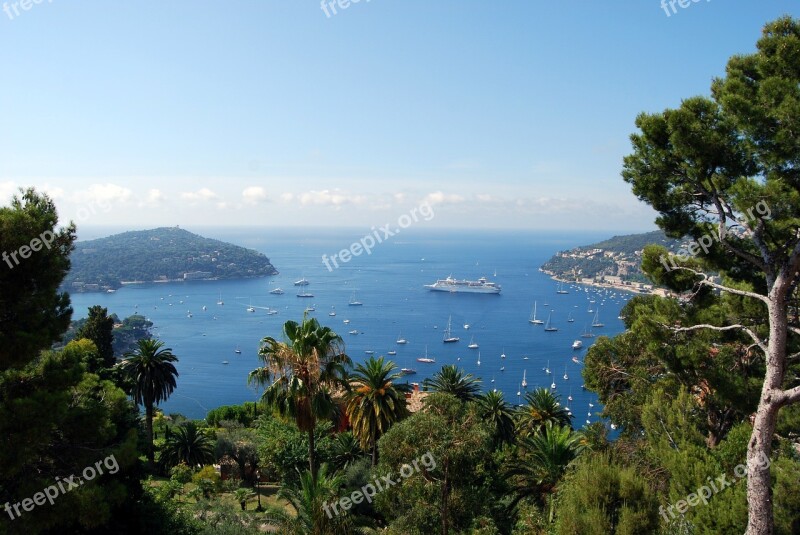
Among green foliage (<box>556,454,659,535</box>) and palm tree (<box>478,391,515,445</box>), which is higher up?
green foliage (<box>556,454,659,535</box>)

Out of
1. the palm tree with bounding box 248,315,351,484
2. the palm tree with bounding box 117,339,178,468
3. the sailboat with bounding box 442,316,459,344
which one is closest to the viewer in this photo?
the palm tree with bounding box 248,315,351,484

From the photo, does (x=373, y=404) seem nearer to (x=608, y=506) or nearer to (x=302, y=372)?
(x=302, y=372)

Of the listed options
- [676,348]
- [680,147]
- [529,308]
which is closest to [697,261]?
[676,348]

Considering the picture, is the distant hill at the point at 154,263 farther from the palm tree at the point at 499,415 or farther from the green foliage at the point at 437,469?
the green foliage at the point at 437,469

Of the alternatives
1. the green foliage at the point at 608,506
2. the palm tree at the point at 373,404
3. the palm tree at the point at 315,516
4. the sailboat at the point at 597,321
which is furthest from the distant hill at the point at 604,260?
the palm tree at the point at 315,516

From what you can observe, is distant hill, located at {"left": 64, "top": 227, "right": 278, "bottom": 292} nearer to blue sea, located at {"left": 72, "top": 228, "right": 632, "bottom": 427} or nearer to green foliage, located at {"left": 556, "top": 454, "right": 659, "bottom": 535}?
blue sea, located at {"left": 72, "top": 228, "right": 632, "bottom": 427}

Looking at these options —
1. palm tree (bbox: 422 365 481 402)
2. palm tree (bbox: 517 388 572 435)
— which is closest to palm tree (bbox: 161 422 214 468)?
palm tree (bbox: 422 365 481 402)
